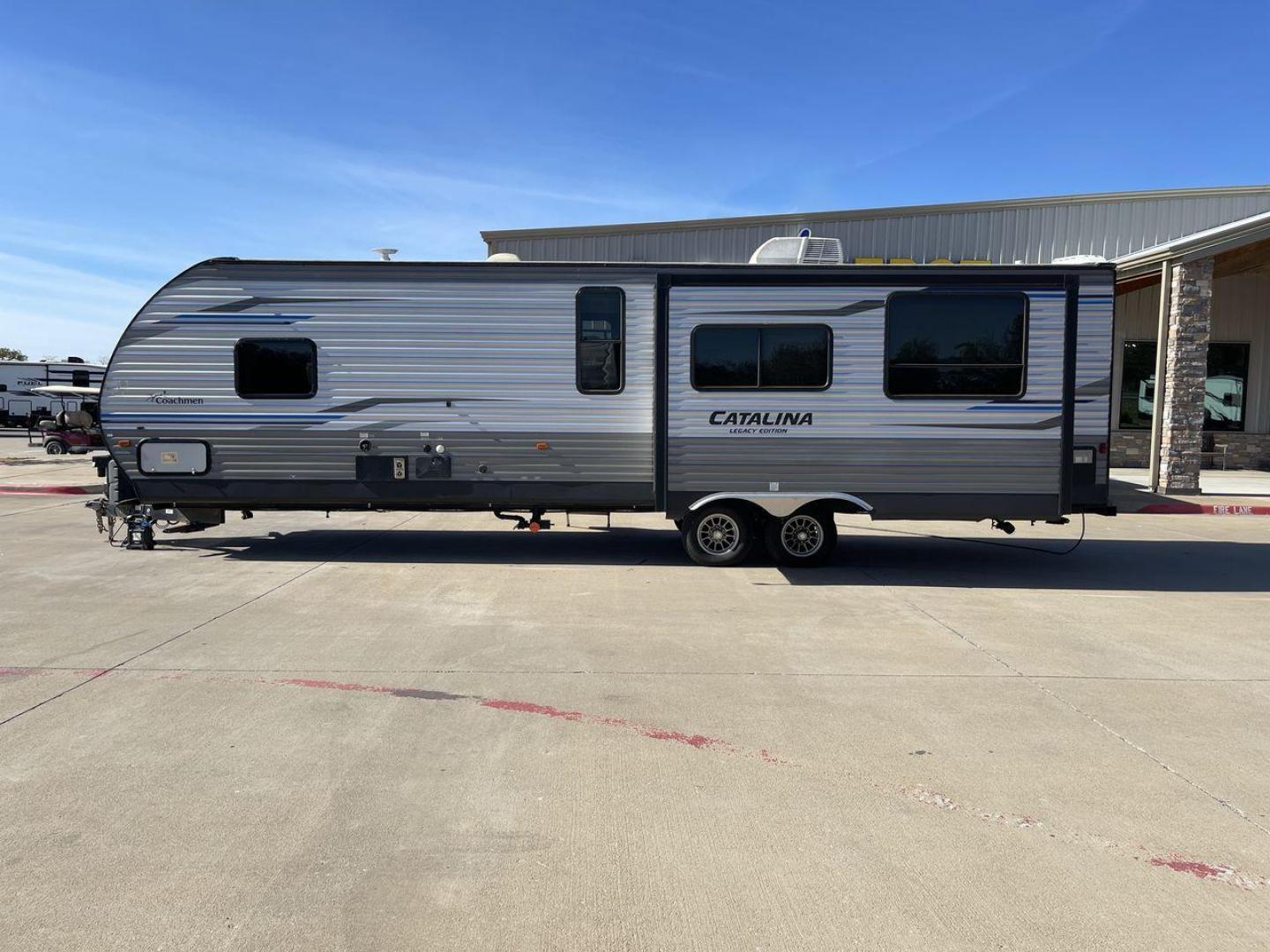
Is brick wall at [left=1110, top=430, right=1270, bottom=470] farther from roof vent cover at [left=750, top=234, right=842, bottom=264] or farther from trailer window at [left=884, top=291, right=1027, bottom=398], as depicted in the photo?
roof vent cover at [left=750, top=234, right=842, bottom=264]

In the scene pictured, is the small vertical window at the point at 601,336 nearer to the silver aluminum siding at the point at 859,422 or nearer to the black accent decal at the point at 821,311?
the silver aluminum siding at the point at 859,422

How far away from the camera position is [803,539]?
9.30 meters

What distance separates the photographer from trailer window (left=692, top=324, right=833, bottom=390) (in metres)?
8.88

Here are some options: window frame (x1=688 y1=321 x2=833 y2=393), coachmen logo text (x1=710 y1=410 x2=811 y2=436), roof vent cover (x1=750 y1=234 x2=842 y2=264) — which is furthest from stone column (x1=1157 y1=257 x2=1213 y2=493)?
coachmen logo text (x1=710 y1=410 x2=811 y2=436)

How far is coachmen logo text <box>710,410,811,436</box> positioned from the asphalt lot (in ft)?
5.40

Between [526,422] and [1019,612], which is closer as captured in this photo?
[1019,612]

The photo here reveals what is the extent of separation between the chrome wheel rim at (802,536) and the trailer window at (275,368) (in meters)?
5.41

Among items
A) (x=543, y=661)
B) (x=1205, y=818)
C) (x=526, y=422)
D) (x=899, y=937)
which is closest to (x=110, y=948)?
(x=899, y=937)

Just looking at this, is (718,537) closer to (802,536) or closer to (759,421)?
(802,536)

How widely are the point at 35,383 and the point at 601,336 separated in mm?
34805

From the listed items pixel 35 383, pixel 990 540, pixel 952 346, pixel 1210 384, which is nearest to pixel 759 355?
pixel 952 346

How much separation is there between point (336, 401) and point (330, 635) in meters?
3.42

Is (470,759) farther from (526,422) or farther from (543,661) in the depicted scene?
(526,422)

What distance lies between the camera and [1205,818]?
3.82m
